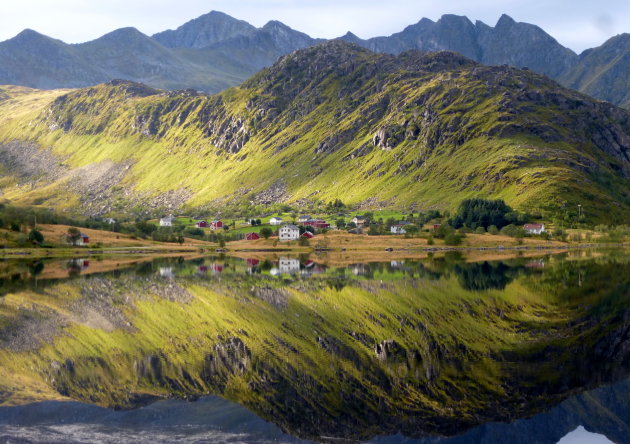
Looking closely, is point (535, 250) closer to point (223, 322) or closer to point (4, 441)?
point (223, 322)

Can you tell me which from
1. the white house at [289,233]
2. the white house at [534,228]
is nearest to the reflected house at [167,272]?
the white house at [289,233]

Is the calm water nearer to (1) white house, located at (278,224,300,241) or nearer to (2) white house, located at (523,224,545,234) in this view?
(2) white house, located at (523,224,545,234)

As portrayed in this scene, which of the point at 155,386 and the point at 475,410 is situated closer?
the point at 475,410

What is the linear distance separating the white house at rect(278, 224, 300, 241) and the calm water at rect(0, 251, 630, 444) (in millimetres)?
125743

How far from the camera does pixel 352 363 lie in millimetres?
33562

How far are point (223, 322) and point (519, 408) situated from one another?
85.6 ft

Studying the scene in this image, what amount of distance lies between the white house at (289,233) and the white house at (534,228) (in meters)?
65.5

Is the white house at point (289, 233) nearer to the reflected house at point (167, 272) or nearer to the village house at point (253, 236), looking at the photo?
the village house at point (253, 236)

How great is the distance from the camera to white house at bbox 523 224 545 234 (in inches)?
6988

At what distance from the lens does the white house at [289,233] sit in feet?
627

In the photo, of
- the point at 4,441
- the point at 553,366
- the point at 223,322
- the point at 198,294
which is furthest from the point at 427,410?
the point at 198,294

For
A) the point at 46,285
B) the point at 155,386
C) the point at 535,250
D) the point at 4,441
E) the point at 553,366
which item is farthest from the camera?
the point at 535,250

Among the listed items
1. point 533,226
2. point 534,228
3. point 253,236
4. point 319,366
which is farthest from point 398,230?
point 319,366

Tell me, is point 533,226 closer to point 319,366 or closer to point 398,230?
point 398,230
